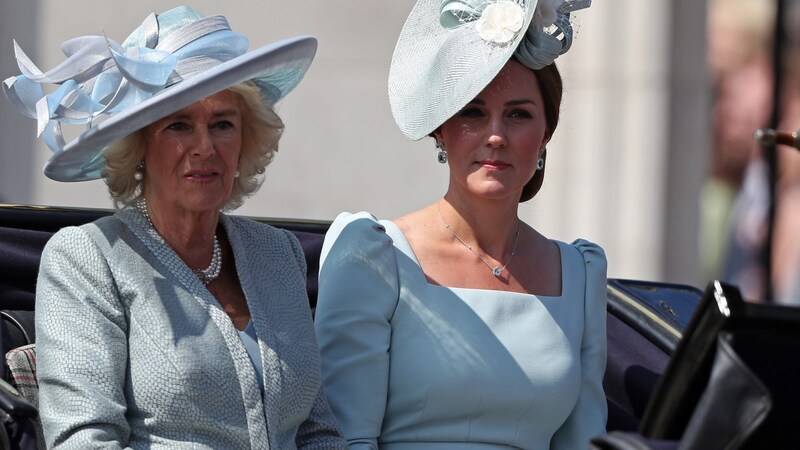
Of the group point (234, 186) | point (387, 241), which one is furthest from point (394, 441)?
point (234, 186)

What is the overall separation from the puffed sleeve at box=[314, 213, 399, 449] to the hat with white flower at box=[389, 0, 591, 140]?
29cm

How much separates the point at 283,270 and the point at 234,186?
0.64 feet

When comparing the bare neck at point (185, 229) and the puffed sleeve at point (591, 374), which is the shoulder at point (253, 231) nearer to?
the bare neck at point (185, 229)

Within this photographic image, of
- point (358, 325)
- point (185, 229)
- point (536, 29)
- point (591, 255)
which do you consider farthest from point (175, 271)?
point (591, 255)

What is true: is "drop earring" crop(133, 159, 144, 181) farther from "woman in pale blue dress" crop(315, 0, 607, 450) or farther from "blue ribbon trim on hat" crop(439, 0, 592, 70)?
"blue ribbon trim on hat" crop(439, 0, 592, 70)

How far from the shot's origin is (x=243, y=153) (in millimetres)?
2816

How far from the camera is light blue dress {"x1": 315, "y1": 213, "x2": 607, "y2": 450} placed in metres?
2.89

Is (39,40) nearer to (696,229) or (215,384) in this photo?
(696,229)

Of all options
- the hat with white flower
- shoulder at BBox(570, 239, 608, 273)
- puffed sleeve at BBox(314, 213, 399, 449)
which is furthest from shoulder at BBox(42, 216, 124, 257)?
shoulder at BBox(570, 239, 608, 273)

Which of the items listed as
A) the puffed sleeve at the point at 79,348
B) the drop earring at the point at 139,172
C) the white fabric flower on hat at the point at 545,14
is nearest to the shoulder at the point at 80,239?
the puffed sleeve at the point at 79,348

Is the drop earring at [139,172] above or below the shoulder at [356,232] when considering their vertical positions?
above

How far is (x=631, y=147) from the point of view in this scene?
580cm

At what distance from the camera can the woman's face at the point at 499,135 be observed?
3029 mm

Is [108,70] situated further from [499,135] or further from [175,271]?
[499,135]
